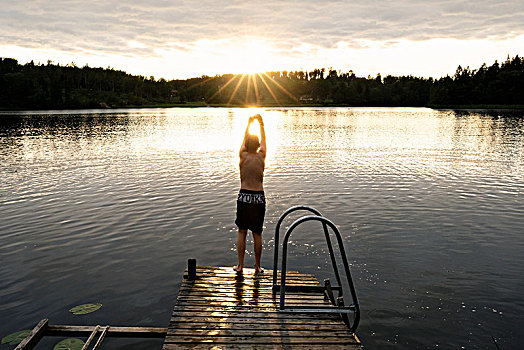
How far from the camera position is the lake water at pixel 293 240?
302 inches

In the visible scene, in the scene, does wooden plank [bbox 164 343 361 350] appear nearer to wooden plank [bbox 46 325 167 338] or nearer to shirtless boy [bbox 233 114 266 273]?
wooden plank [bbox 46 325 167 338]

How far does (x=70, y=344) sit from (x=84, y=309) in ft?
4.04

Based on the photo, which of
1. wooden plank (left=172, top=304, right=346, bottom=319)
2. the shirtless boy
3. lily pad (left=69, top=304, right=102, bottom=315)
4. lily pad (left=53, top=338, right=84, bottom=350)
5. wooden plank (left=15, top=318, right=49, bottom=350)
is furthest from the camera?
lily pad (left=69, top=304, right=102, bottom=315)

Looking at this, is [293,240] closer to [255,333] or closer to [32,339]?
[255,333]

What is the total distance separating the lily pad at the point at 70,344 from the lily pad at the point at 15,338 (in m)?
0.75

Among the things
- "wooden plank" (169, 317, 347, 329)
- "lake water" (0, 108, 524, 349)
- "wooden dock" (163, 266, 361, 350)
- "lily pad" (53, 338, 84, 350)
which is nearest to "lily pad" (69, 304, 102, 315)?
"lake water" (0, 108, 524, 349)

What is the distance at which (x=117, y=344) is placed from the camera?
695 cm

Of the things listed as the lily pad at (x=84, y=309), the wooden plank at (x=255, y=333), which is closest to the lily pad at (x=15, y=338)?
the lily pad at (x=84, y=309)

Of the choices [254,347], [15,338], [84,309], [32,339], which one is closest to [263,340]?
[254,347]

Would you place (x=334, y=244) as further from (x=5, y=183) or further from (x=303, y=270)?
(x=5, y=183)

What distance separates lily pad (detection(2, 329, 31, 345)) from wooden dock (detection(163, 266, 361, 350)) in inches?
129

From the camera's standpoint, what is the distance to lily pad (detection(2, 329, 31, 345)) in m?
6.69

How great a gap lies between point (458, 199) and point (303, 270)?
1101 cm

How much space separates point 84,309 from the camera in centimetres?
789
